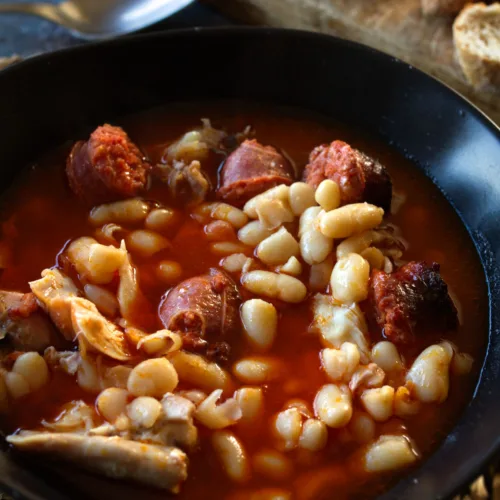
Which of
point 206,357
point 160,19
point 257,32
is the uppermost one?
point 160,19

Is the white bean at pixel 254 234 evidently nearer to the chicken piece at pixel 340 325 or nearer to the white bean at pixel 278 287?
the white bean at pixel 278 287

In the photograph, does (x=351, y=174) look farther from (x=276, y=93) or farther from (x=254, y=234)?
(x=276, y=93)

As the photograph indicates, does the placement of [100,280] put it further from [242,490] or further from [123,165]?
[242,490]

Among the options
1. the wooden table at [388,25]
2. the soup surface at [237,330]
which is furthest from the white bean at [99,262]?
the wooden table at [388,25]

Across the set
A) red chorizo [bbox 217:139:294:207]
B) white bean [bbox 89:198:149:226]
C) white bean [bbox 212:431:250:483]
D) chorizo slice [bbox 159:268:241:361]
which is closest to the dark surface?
red chorizo [bbox 217:139:294:207]

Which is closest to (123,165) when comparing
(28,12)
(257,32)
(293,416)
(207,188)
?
(207,188)

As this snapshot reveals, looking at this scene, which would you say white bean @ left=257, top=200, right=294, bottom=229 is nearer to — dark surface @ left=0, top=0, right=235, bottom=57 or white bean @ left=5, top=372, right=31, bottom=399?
white bean @ left=5, top=372, right=31, bottom=399
